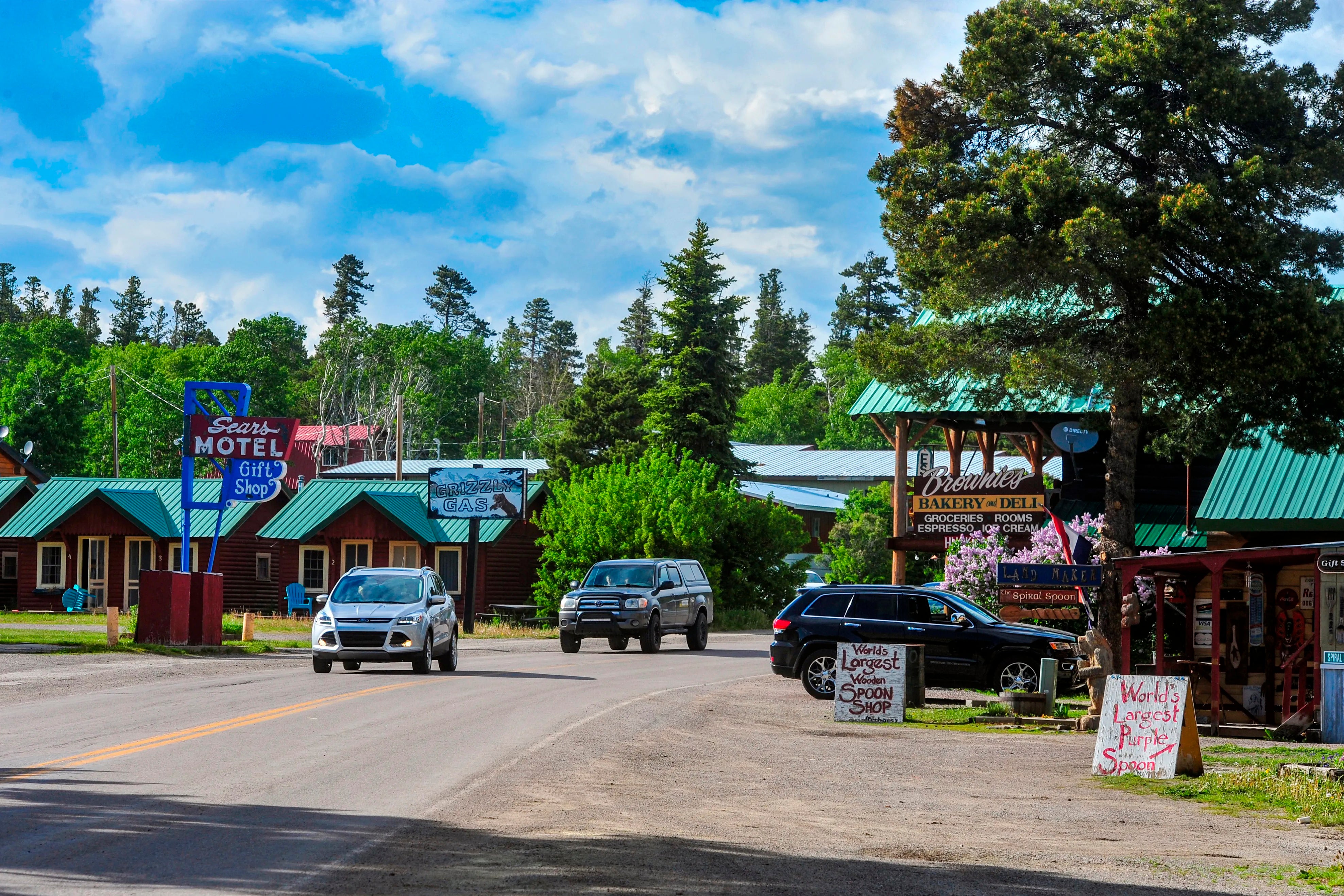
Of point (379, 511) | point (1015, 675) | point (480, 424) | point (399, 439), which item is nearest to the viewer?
point (1015, 675)

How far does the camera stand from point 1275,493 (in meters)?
26.3

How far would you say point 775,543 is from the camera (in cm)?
5119

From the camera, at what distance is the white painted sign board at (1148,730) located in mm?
13594

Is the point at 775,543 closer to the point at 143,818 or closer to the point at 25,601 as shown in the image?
the point at 25,601

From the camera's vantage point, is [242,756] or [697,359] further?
[697,359]

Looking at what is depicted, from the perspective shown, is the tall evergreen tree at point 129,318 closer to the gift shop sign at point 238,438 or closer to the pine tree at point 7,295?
the pine tree at point 7,295

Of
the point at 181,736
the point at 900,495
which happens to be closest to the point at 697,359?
the point at 900,495

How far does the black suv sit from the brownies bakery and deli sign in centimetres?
781

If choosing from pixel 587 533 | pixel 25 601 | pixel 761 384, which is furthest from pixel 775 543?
pixel 761 384

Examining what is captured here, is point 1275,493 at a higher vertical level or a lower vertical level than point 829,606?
higher

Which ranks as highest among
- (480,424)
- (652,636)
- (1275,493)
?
(480,424)

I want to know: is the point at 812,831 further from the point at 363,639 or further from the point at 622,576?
the point at 622,576

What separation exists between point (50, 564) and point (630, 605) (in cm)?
3155

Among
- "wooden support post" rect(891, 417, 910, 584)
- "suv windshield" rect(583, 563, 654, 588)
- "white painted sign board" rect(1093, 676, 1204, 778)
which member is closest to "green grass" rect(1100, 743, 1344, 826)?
"white painted sign board" rect(1093, 676, 1204, 778)
